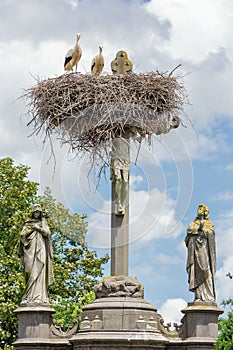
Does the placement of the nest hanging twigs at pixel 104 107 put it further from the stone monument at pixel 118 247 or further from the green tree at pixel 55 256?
the green tree at pixel 55 256

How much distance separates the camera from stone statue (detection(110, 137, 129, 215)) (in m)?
17.4

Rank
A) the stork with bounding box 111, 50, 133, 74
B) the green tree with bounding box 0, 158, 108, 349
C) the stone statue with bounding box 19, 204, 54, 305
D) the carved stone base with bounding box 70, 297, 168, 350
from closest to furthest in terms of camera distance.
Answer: the carved stone base with bounding box 70, 297, 168, 350
the stone statue with bounding box 19, 204, 54, 305
the stork with bounding box 111, 50, 133, 74
the green tree with bounding box 0, 158, 108, 349

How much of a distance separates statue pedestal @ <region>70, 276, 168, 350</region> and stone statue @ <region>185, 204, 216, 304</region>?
97 centimetres

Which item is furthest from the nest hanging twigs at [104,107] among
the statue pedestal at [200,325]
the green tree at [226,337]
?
the green tree at [226,337]

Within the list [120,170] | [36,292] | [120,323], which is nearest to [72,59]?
[120,170]

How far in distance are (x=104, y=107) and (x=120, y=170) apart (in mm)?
1270

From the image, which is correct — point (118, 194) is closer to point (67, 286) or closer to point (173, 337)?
point (173, 337)

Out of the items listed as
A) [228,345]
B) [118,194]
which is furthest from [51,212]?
[228,345]

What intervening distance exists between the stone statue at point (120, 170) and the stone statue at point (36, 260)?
1.43 metres

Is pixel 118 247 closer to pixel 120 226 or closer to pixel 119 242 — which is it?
pixel 119 242

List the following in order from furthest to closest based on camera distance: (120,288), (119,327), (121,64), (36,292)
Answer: (121,64)
(36,292)
(120,288)
(119,327)

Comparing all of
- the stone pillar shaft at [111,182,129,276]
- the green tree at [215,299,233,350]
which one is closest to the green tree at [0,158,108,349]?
the stone pillar shaft at [111,182,129,276]

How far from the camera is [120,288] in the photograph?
1658cm

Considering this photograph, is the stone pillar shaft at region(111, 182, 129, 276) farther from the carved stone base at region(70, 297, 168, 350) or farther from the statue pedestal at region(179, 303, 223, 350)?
the statue pedestal at region(179, 303, 223, 350)
